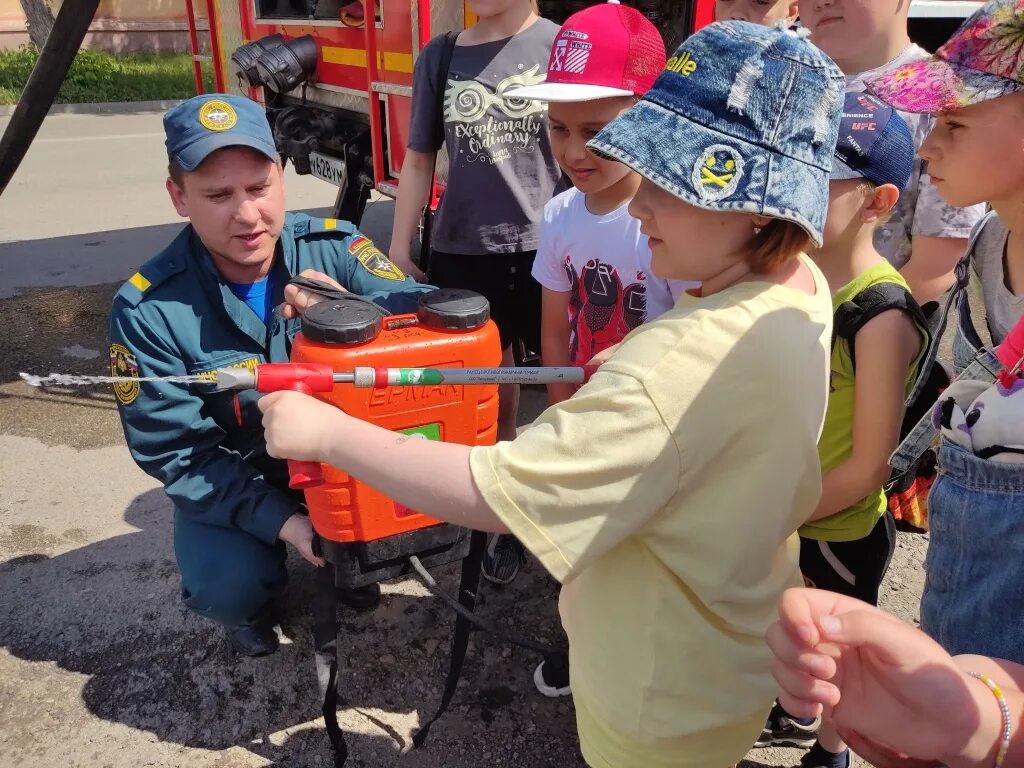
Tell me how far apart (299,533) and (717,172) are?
4.53 ft

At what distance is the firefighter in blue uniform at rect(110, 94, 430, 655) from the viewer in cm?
196

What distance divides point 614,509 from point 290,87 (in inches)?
188

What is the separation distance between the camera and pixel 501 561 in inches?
103

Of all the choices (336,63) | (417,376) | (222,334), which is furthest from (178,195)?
(336,63)

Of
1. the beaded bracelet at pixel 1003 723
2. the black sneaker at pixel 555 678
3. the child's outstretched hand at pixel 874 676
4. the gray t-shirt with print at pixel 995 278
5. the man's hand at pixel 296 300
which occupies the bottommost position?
the black sneaker at pixel 555 678

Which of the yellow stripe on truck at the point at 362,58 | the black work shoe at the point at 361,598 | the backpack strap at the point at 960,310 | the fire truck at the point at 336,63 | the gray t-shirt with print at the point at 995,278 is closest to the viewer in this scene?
the gray t-shirt with print at the point at 995,278

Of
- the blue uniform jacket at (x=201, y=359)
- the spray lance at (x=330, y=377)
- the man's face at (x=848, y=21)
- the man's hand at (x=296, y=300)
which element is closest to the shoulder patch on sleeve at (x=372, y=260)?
the blue uniform jacket at (x=201, y=359)

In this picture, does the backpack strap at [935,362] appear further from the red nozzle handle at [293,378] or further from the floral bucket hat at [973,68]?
the red nozzle handle at [293,378]

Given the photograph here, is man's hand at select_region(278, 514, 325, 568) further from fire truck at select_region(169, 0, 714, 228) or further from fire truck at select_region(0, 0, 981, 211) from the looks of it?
fire truck at select_region(169, 0, 714, 228)

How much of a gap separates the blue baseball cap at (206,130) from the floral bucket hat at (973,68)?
1.44 metres

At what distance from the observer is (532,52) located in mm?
2486

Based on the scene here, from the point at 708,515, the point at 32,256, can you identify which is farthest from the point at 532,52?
the point at 32,256

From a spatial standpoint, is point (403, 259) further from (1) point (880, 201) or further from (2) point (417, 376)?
(1) point (880, 201)

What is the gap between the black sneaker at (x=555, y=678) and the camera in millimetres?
2158
